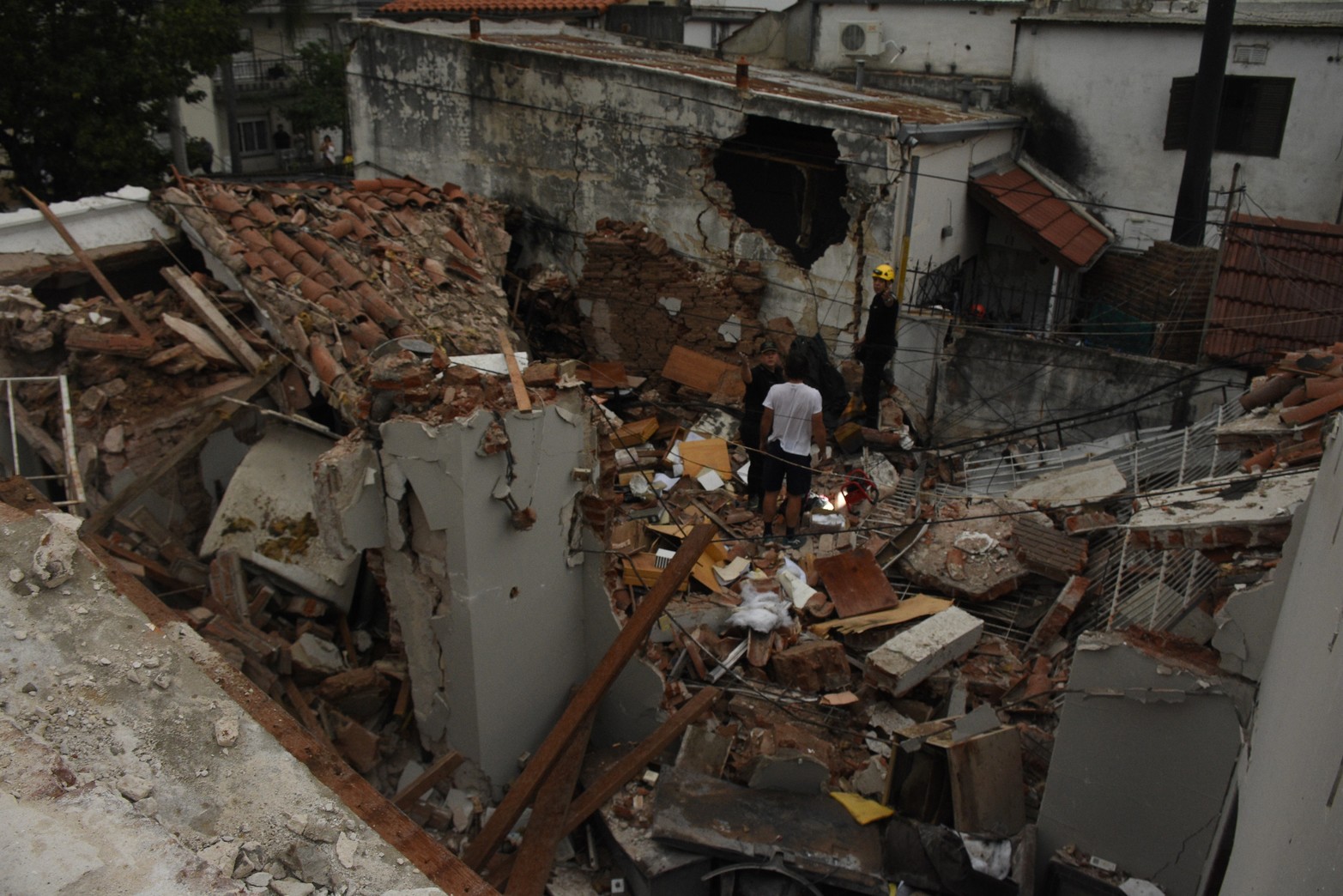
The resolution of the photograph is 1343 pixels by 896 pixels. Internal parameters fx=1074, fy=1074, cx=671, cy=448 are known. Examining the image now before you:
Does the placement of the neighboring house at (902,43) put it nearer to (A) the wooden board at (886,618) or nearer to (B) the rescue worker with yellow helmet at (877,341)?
(B) the rescue worker with yellow helmet at (877,341)

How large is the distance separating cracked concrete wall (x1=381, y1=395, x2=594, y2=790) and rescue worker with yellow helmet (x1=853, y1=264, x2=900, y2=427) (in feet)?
17.1

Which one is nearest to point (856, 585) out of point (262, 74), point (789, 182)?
point (789, 182)

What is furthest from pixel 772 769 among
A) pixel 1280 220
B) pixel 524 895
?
pixel 1280 220

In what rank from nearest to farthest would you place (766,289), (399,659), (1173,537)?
(1173,537)
(399,659)
(766,289)

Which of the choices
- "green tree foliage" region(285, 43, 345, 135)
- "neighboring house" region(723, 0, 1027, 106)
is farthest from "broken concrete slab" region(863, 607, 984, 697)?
"green tree foliage" region(285, 43, 345, 135)

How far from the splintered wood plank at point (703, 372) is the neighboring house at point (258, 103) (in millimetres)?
20254

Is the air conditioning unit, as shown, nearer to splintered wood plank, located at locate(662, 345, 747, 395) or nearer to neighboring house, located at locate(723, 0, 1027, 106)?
neighboring house, located at locate(723, 0, 1027, 106)

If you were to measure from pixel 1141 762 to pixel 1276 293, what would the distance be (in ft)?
21.5

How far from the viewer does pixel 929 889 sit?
19.4 ft

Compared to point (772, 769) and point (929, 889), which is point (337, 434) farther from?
point (929, 889)

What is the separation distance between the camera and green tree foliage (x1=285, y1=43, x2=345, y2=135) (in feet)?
90.1

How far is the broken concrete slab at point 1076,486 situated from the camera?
8.63 m

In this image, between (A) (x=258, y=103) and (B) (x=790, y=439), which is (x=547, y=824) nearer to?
(B) (x=790, y=439)

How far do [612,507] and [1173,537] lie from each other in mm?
3217
